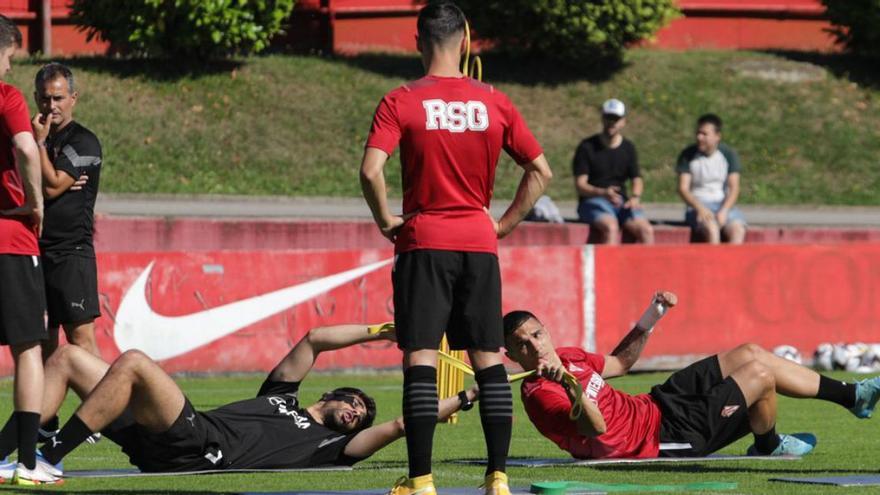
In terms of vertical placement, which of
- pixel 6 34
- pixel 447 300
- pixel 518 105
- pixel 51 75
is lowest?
pixel 447 300

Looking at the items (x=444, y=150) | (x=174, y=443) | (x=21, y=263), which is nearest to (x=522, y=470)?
(x=174, y=443)

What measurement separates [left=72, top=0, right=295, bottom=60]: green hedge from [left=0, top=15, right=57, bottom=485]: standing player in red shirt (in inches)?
750

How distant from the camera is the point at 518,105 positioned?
29953 mm

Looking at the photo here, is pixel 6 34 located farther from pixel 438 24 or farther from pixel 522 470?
pixel 522 470

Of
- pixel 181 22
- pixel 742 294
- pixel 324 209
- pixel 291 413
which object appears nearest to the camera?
pixel 291 413

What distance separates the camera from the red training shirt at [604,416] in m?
9.20

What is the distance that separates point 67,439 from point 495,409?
206 cm

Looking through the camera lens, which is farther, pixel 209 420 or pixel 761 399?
pixel 761 399

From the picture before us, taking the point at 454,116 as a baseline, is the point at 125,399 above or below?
below

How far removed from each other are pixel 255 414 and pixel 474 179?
200cm

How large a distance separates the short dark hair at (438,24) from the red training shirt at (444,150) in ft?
0.58

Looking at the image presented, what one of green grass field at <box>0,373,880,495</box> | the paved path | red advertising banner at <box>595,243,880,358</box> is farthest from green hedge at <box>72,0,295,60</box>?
green grass field at <box>0,373,880,495</box>

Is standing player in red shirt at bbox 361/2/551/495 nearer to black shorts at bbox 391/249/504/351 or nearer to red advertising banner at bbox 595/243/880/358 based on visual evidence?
black shorts at bbox 391/249/504/351

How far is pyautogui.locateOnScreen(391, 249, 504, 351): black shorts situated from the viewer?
762 centimetres
